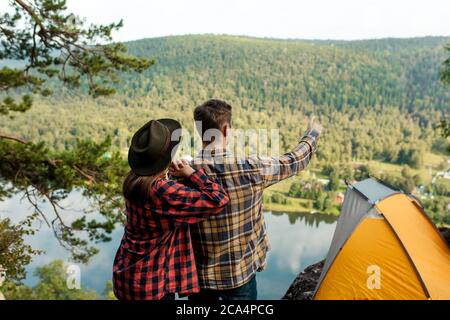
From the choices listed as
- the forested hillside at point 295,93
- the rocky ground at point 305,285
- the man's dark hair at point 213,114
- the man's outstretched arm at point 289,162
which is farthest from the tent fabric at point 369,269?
the forested hillside at point 295,93

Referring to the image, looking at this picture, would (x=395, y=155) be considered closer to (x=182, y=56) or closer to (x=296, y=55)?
(x=296, y=55)

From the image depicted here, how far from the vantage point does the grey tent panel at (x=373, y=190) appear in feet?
10.3

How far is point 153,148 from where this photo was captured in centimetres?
154

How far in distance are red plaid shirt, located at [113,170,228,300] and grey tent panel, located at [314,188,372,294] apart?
1.82 m

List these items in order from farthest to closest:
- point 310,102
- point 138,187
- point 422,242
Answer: point 310,102
point 422,242
point 138,187

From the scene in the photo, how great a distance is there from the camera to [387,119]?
107 meters

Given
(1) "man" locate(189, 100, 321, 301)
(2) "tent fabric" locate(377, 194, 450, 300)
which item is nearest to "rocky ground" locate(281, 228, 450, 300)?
(2) "tent fabric" locate(377, 194, 450, 300)

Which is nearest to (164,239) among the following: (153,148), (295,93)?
(153,148)

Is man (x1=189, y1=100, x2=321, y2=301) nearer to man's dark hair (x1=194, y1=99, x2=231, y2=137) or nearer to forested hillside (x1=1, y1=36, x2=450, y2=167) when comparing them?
man's dark hair (x1=194, y1=99, x2=231, y2=137)

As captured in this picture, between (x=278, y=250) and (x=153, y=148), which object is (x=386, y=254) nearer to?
(x=153, y=148)

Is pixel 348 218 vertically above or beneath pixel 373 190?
beneath

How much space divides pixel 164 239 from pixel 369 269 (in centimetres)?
189

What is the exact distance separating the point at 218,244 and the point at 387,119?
115445 millimetres
